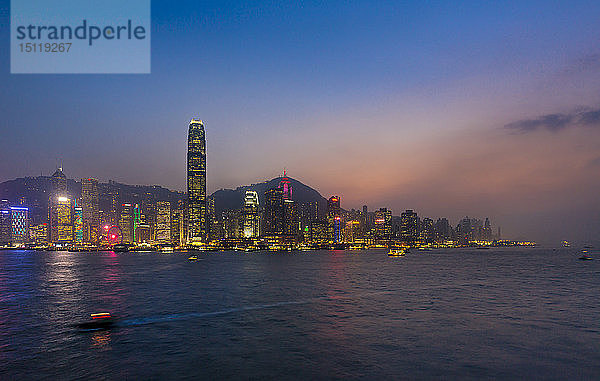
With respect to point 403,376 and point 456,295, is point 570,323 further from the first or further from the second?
point 403,376

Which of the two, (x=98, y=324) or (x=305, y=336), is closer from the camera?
(x=305, y=336)

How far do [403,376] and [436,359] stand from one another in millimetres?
4677

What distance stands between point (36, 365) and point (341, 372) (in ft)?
69.8

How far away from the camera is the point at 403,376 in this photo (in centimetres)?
2628

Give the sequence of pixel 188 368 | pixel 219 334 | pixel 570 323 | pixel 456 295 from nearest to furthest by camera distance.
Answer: pixel 188 368 < pixel 219 334 < pixel 570 323 < pixel 456 295

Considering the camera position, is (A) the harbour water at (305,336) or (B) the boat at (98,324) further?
(B) the boat at (98,324)

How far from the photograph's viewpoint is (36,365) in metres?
28.1

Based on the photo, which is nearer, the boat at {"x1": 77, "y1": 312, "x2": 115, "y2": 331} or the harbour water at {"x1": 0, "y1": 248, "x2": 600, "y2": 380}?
the harbour water at {"x1": 0, "y1": 248, "x2": 600, "y2": 380}

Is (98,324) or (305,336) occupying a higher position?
(98,324)

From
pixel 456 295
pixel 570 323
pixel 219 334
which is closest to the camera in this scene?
pixel 219 334

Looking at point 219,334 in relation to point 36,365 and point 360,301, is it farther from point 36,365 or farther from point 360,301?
point 360,301

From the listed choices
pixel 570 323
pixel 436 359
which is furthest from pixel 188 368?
pixel 570 323

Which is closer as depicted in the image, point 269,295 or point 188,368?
point 188,368

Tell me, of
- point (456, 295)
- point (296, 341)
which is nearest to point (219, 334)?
point (296, 341)
